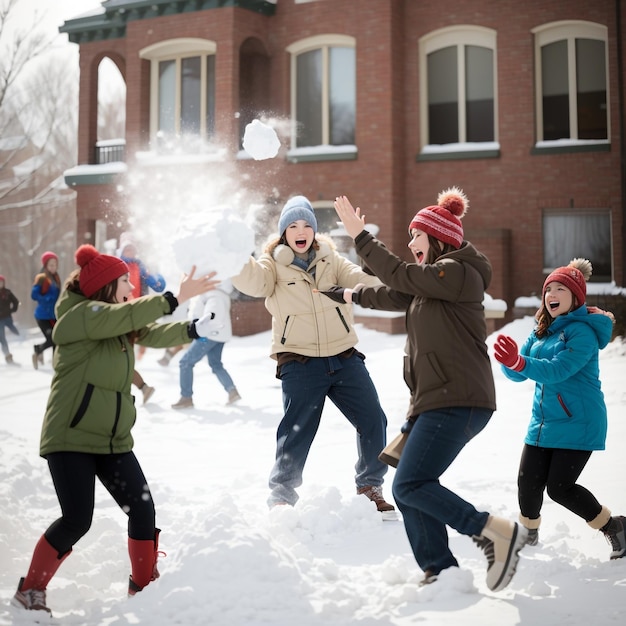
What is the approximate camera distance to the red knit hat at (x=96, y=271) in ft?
12.9

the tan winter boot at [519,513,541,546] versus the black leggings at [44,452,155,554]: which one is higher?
the black leggings at [44,452,155,554]

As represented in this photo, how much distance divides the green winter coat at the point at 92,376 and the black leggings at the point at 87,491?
69mm

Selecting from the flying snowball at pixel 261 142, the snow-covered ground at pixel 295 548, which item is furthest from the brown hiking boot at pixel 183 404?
the flying snowball at pixel 261 142

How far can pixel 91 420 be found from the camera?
3797 mm

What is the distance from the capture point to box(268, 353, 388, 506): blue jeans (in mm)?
5305

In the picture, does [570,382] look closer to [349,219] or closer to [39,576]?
[349,219]

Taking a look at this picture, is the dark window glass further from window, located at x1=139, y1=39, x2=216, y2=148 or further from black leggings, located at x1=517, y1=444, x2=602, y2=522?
black leggings, located at x1=517, y1=444, x2=602, y2=522

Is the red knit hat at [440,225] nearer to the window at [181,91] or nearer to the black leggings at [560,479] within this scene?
the black leggings at [560,479]

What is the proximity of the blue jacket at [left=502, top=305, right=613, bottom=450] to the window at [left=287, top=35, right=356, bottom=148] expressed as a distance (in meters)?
14.3

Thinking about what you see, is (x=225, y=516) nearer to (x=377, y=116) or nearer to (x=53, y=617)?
(x=53, y=617)

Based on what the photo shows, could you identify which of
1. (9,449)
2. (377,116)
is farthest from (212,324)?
(377,116)

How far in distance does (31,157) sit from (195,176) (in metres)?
25.8

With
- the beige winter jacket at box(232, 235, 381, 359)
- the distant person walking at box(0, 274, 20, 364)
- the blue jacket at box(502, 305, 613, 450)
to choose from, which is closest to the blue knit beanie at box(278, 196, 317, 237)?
the beige winter jacket at box(232, 235, 381, 359)

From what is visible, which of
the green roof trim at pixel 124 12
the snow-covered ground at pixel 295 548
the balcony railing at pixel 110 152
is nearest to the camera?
the snow-covered ground at pixel 295 548
